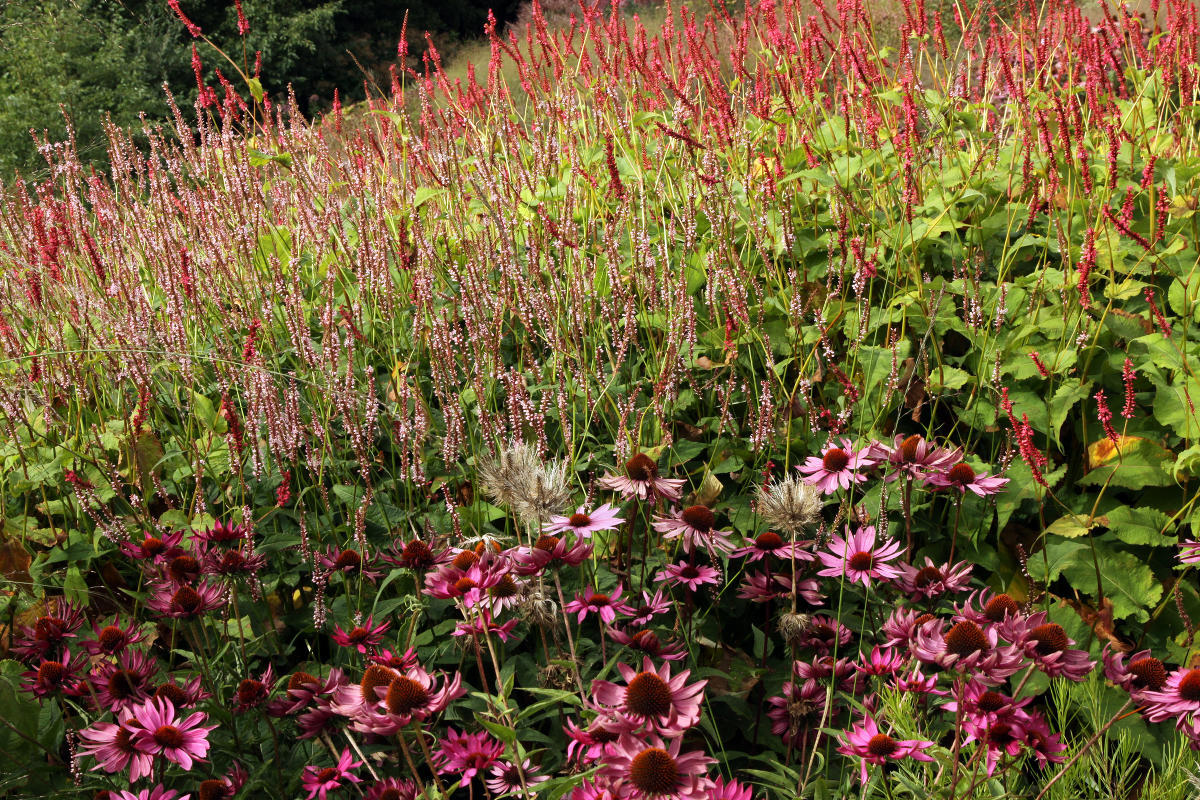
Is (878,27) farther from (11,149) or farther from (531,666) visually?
(11,149)

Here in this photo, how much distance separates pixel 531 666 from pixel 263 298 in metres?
1.55

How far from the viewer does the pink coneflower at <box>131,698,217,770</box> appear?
1227mm

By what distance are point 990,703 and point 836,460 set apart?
1.63 ft

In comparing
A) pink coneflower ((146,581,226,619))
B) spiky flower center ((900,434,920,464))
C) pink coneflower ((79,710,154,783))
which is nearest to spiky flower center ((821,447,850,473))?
spiky flower center ((900,434,920,464))

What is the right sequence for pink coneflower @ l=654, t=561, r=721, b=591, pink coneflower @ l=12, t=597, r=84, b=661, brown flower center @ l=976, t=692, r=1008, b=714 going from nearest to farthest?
brown flower center @ l=976, t=692, r=1008, b=714
pink coneflower @ l=12, t=597, r=84, b=661
pink coneflower @ l=654, t=561, r=721, b=591

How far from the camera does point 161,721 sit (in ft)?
4.13

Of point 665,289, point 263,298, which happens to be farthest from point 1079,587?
point 263,298

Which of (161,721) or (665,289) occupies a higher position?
(665,289)

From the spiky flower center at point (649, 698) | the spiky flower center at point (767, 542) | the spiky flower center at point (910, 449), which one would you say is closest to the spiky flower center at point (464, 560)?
the spiky flower center at point (649, 698)

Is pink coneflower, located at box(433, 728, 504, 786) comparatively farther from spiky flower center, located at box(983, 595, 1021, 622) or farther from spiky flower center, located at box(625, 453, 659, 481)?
spiky flower center, located at box(983, 595, 1021, 622)

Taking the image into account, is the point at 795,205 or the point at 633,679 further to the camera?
the point at 795,205

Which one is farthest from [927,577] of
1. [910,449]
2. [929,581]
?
[910,449]

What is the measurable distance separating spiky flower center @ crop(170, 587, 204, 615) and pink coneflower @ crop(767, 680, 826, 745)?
918 millimetres

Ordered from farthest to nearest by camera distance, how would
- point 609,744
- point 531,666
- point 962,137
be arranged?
point 962,137, point 531,666, point 609,744
